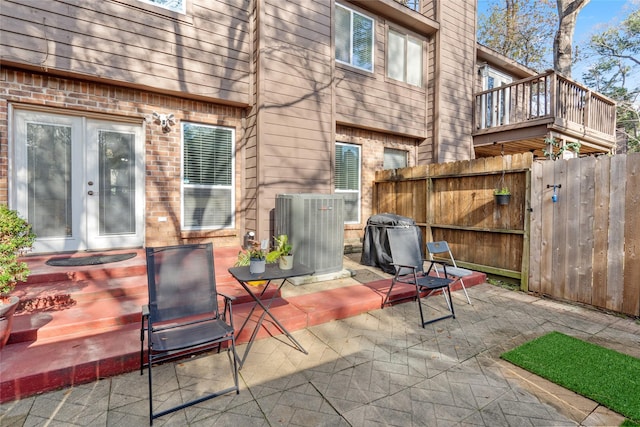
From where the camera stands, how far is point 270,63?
539 centimetres

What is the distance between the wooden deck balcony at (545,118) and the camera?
282 inches

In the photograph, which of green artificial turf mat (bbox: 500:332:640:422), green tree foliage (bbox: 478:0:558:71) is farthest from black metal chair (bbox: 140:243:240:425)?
green tree foliage (bbox: 478:0:558:71)

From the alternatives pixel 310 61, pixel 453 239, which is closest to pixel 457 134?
pixel 453 239

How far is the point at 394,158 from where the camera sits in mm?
8023

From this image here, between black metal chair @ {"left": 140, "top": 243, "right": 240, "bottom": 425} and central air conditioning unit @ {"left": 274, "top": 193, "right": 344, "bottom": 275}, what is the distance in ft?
6.25

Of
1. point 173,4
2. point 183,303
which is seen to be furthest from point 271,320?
point 173,4

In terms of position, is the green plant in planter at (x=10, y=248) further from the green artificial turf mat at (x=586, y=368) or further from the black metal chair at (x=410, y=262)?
the green artificial turf mat at (x=586, y=368)

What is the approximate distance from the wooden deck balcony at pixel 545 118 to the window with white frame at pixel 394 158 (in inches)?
90.3

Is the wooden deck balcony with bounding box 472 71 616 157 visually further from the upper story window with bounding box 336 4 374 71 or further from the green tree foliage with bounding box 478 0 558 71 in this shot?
the green tree foliage with bounding box 478 0 558 71

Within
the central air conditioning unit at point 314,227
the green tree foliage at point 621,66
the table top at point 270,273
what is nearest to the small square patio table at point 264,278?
the table top at point 270,273

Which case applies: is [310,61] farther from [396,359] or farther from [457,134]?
[396,359]

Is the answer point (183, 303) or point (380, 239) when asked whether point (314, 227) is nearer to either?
point (380, 239)

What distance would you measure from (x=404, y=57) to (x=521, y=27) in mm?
12782

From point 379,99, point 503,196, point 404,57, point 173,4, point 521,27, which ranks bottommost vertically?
point 503,196
